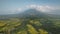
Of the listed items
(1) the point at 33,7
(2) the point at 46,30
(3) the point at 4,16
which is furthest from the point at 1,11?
(2) the point at 46,30

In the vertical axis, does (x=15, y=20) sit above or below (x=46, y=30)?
above

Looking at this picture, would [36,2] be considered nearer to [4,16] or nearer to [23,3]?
[23,3]

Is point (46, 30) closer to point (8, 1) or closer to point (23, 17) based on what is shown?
point (23, 17)

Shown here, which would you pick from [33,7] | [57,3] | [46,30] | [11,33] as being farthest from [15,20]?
[57,3]

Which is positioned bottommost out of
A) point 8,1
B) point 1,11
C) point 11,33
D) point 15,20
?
point 11,33

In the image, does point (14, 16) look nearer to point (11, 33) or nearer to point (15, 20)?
point (15, 20)

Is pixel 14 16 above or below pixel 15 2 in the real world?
below

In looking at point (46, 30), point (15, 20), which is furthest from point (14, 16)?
point (46, 30)
